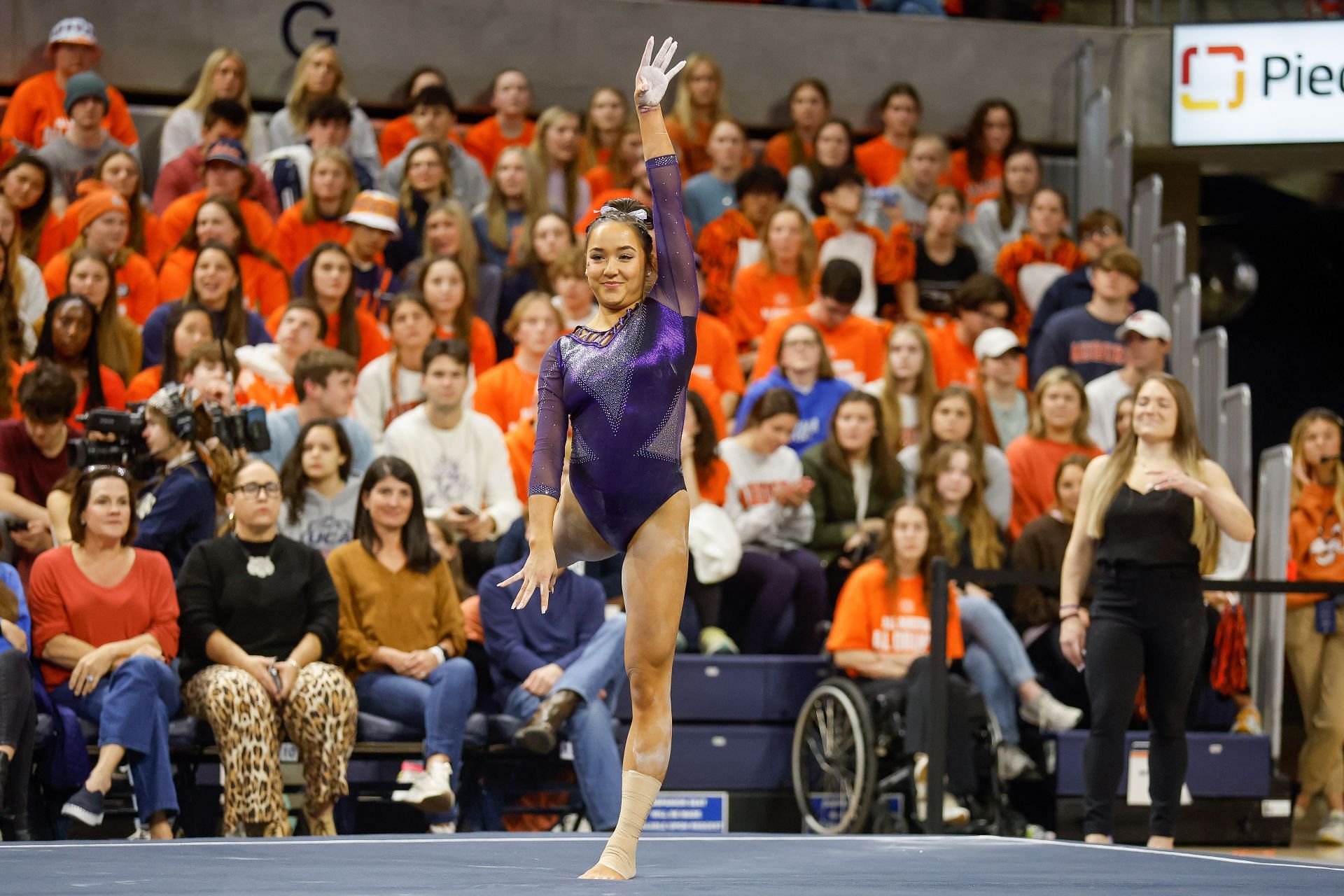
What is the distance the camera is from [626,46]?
1143 centimetres

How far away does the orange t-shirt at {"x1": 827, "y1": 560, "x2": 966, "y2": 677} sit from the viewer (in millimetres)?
7348

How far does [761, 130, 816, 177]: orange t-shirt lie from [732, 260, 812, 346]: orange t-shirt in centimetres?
140

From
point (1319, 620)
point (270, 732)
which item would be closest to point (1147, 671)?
point (1319, 620)

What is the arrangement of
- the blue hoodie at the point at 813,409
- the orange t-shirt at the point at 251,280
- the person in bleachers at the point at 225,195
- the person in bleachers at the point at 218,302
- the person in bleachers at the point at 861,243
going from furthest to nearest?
the person in bleachers at the point at 861,243 < the person in bleachers at the point at 225,195 < the blue hoodie at the point at 813,409 < the orange t-shirt at the point at 251,280 < the person in bleachers at the point at 218,302

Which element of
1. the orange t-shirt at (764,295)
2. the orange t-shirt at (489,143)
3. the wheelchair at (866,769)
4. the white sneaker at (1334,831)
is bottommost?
the white sneaker at (1334,831)

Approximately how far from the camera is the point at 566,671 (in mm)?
6812

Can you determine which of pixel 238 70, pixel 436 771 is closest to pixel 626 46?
pixel 238 70

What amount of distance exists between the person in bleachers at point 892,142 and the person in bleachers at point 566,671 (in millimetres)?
4636

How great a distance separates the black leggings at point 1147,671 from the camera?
6.01 m

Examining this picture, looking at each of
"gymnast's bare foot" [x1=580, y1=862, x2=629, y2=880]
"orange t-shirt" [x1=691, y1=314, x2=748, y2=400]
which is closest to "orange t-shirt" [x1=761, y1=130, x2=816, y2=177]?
"orange t-shirt" [x1=691, y1=314, x2=748, y2=400]

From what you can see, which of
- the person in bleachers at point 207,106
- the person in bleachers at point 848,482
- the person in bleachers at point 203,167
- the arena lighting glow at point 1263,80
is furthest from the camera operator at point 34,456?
the arena lighting glow at point 1263,80

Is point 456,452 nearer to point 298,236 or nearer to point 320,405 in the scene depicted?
point 320,405

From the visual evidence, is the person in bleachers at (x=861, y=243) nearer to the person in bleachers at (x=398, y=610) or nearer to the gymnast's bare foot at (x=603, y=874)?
the person in bleachers at (x=398, y=610)

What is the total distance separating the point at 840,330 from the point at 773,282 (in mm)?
518
